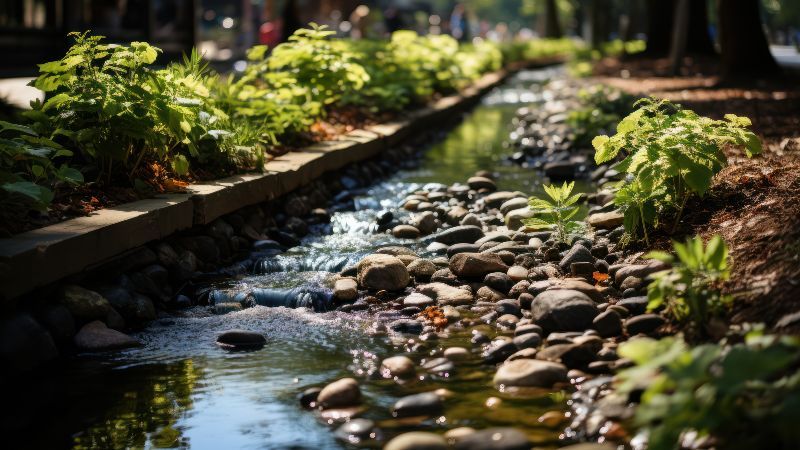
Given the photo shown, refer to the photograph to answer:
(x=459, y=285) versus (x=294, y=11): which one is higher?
(x=294, y=11)

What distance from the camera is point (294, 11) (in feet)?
75.1

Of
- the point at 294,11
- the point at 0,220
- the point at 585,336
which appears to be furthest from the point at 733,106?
the point at 294,11

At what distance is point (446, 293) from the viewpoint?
6.09 metres

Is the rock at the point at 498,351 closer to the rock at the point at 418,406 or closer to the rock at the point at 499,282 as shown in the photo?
the rock at the point at 418,406

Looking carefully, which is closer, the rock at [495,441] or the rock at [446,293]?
the rock at [495,441]

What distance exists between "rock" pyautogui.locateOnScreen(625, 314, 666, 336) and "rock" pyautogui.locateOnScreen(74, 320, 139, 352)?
246 centimetres

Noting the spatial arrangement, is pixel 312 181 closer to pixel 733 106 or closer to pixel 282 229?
pixel 282 229

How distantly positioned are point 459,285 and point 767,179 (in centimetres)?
205

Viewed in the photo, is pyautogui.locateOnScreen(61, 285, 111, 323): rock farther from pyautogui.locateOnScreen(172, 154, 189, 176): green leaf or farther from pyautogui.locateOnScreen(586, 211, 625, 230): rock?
pyautogui.locateOnScreen(586, 211, 625, 230): rock

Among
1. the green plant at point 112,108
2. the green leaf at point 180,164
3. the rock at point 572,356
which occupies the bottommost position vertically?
the rock at point 572,356

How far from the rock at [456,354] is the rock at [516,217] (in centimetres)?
309

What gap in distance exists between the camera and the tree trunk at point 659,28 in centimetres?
2661

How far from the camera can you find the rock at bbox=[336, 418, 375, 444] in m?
4.03

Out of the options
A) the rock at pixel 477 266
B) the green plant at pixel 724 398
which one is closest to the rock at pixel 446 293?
the rock at pixel 477 266
